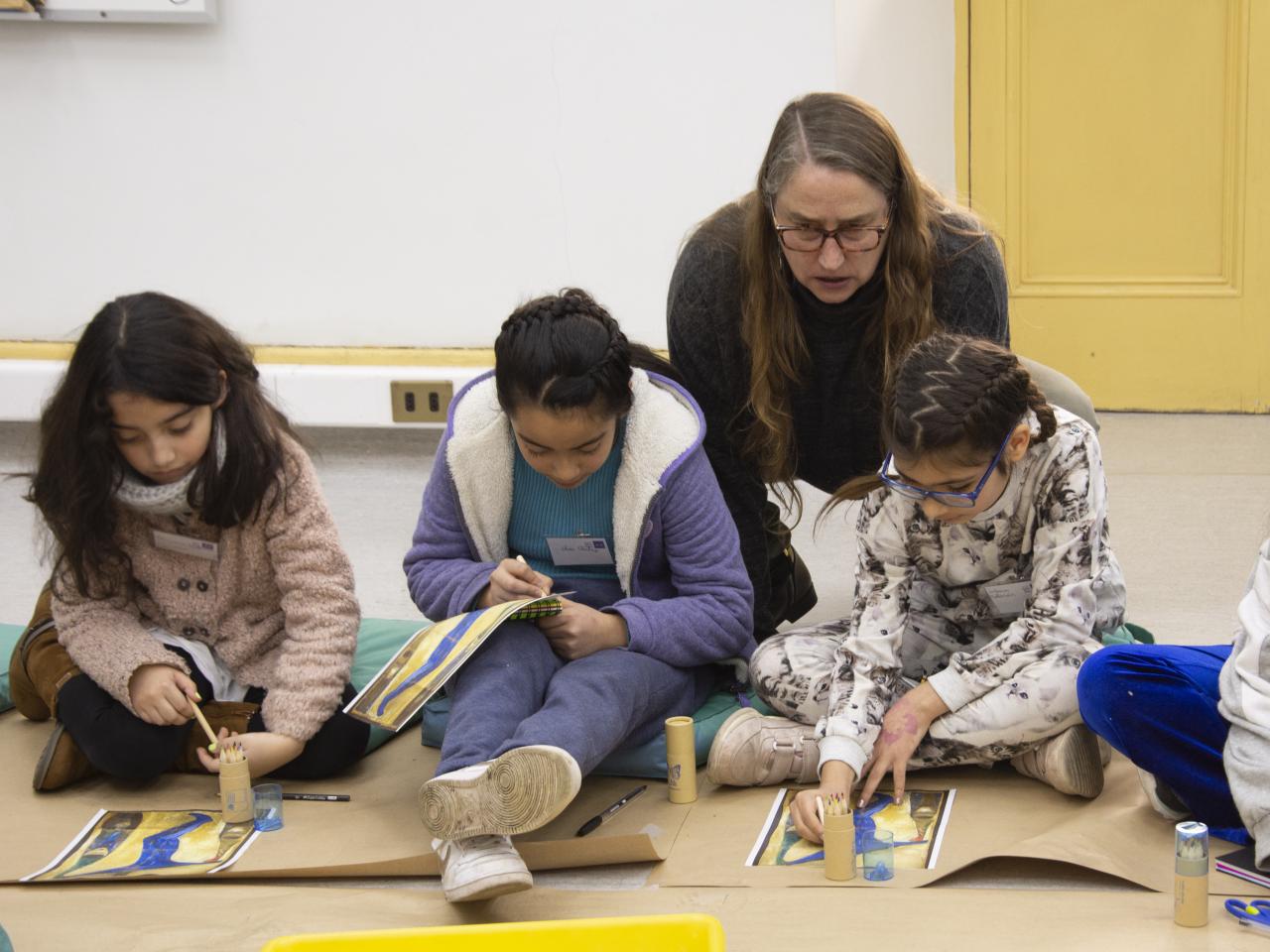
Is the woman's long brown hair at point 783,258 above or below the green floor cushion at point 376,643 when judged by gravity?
above

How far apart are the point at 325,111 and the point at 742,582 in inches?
105

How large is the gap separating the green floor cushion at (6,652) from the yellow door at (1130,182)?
10.1 ft

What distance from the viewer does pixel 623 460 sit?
248cm

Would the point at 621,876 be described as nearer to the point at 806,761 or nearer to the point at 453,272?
the point at 806,761

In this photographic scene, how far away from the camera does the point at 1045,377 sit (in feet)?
9.36

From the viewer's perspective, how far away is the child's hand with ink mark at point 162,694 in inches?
94.2

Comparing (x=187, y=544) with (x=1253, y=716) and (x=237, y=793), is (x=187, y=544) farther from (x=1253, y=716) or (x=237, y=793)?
(x=1253, y=716)

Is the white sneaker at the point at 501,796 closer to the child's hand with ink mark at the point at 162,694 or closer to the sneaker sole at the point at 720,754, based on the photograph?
the sneaker sole at the point at 720,754

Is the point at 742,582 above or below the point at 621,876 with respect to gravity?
above

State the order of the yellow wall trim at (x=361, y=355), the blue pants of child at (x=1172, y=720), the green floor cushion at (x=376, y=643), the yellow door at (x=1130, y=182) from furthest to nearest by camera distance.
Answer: the yellow wall trim at (x=361, y=355), the yellow door at (x=1130, y=182), the green floor cushion at (x=376, y=643), the blue pants of child at (x=1172, y=720)

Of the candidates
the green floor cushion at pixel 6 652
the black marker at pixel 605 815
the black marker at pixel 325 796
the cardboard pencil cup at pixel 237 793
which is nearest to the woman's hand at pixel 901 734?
the black marker at pixel 605 815

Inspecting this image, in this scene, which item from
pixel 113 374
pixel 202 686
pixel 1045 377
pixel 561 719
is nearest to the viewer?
pixel 561 719

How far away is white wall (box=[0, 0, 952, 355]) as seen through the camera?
436cm

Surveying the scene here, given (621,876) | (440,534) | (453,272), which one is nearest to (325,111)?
(453,272)
